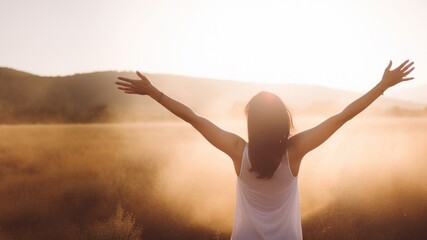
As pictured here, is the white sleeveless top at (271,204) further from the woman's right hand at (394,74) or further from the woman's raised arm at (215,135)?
the woman's right hand at (394,74)

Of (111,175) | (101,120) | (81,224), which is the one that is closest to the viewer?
(81,224)

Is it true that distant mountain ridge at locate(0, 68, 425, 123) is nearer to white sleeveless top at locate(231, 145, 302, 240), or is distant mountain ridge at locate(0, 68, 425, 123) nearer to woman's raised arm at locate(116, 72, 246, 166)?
woman's raised arm at locate(116, 72, 246, 166)

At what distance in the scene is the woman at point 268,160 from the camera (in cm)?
210

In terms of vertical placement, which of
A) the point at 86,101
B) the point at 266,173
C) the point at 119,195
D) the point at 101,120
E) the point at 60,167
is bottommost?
the point at 86,101

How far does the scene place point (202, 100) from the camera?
88.4 metres

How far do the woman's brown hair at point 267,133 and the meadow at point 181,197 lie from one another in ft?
14.5

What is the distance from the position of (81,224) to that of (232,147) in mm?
5365

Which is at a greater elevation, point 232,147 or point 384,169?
point 232,147

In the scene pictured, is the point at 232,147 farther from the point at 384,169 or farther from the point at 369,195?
the point at 384,169

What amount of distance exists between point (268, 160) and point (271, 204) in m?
0.29

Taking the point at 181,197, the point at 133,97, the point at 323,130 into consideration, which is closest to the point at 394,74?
the point at 323,130

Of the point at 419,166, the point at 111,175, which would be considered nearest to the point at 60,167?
the point at 111,175

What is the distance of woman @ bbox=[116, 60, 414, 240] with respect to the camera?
2098mm

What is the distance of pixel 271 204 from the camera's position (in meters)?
2.19
